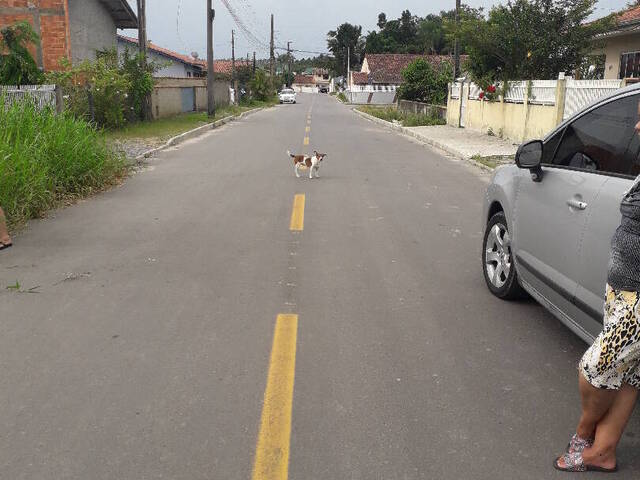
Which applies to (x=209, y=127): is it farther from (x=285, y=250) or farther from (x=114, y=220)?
(x=285, y=250)

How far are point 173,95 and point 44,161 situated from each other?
79.2ft

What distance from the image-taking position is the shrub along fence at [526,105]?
1566 cm

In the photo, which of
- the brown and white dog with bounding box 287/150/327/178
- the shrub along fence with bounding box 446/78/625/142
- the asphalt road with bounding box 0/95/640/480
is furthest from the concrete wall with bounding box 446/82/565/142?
the asphalt road with bounding box 0/95/640/480

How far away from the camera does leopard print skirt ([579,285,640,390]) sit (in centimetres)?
277

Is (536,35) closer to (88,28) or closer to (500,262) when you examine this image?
(500,262)

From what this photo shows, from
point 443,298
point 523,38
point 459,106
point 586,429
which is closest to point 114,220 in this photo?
point 443,298

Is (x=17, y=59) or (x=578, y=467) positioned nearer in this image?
(x=578, y=467)

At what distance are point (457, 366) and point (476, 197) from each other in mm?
7084

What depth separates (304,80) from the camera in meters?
174

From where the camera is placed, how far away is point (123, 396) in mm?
3691

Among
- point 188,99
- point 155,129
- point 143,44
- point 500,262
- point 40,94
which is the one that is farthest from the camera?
point 188,99

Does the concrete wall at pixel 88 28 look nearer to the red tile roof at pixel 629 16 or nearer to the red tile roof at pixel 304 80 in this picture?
the red tile roof at pixel 629 16

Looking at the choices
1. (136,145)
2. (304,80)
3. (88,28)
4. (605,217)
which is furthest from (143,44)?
(304,80)

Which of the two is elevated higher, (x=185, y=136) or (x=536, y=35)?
(x=536, y=35)
